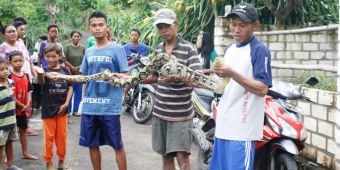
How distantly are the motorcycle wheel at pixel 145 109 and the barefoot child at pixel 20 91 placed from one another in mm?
2816

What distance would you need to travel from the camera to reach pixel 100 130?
434cm

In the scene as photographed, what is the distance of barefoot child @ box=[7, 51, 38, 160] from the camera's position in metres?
5.22

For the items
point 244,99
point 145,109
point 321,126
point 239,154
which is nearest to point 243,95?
point 244,99

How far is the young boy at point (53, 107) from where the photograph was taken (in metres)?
4.89

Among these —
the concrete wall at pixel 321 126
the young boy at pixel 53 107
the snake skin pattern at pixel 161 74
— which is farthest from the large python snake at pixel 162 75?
the concrete wall at pixel 321 126

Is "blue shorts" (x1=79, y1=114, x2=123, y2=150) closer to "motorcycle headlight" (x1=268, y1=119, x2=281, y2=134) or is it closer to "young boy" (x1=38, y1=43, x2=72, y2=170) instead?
"young boy" (x1=38, y1=43, x2=72, y2=170)

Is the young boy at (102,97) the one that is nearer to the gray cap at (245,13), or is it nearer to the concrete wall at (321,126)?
the gray cap at (245,13)

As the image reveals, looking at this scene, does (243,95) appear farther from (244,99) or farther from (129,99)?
(129,99)

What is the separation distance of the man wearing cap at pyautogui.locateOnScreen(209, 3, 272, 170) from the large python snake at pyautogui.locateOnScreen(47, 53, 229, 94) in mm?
141

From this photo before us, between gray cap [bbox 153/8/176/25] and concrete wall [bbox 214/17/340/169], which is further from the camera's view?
concrete wall [bbox 214/17/340/169]

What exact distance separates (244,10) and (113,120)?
185 cm

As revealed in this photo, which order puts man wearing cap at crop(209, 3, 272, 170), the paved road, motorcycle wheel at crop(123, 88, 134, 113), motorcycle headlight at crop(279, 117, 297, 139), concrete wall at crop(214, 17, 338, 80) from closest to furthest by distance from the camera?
man wearing cap at crop(209, 3, 272, 170)
motorcycle headlight at crop(279, 117, 297, 139)
the paved road
concrete wall at crop(214, 17, 338, 80)
motorcycle wheel at crop(123, 88, 134, 113)

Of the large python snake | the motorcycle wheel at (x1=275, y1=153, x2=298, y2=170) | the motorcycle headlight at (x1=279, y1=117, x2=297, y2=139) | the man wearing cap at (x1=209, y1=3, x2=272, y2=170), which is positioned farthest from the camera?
the motorcycle headlight at (x1=279, y1=117, x2=297, y2=139)

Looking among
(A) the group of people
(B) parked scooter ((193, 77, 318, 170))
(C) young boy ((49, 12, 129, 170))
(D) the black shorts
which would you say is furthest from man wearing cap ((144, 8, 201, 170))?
(D) the black shorts
